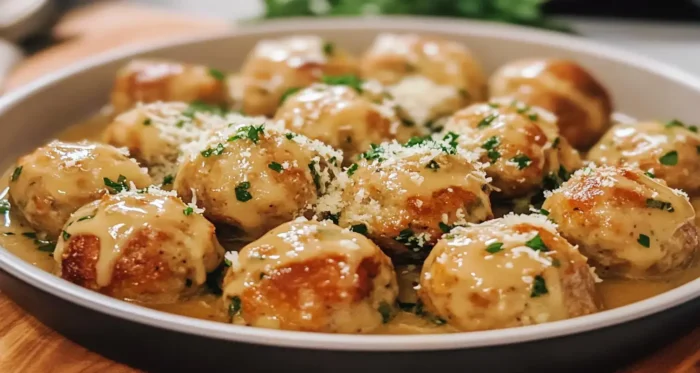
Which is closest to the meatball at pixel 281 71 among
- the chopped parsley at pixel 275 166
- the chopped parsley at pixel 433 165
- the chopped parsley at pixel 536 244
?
the chopped parsley at pixel 275 166

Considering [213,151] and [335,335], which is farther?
[213,151]

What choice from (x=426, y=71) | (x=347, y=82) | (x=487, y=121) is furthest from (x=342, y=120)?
(x=426, y=71)

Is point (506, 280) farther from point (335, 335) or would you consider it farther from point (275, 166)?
point (275, 166)

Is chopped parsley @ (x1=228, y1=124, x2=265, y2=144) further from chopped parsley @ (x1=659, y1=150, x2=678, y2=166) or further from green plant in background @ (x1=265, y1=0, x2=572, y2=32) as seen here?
green plant in background @ (x1=265, y1=0, x2=572, y2=32)

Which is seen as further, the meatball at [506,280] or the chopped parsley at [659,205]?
the chopped parsley at [659,205]

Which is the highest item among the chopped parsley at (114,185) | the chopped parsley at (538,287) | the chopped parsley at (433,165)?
the chopped parsley at (433,165)

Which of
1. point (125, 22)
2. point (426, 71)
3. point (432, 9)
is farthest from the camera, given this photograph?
point (125, 22)

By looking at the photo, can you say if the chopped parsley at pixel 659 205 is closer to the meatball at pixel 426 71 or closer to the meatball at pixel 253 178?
the meatball at pixel 253 178
